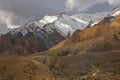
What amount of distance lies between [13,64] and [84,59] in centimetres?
5301

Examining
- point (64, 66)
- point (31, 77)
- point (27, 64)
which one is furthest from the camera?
point (64, 66)

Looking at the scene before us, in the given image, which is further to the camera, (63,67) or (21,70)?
(63,67)

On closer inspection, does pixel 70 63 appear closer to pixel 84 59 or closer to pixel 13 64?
pixel 84 59

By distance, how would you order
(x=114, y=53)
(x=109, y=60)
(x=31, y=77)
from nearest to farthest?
(x=31, y=77), (x=109, y=60), (x=114, y=53)

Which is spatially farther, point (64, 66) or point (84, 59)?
point (84, 59)

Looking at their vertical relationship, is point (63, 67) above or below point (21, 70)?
above

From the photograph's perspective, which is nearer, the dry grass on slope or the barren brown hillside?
the dry grass on slope

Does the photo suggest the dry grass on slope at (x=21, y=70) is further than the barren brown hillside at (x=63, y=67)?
No

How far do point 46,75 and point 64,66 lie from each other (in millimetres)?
26224

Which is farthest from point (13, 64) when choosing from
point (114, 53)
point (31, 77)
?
point (114, 53)

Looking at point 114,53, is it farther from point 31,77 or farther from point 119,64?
point 31,77

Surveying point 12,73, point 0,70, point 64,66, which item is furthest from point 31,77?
point 64,66

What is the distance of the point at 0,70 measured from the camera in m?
134

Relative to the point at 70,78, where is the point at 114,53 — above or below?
above
